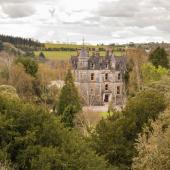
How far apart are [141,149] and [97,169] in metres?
2.74

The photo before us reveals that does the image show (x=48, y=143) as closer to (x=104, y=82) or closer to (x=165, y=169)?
(x=165, y=169)

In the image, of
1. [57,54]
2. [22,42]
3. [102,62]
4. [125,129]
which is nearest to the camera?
[125,129]

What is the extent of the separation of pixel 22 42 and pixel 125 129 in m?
124

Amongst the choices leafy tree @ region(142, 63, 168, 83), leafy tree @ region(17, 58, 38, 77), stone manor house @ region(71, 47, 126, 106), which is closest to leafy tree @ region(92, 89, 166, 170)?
leafy tree @ region(142, 63, 168, 83)

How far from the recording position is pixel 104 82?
2926 inches

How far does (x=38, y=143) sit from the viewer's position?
65.1 feet

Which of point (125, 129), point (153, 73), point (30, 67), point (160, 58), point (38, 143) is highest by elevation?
A: point (160, 58)

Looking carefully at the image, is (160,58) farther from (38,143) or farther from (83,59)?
(38,143)

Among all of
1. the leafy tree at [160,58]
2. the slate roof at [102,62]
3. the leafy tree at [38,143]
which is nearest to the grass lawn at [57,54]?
the slate roof at [102,62]

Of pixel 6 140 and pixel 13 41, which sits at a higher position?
pixel 13 41

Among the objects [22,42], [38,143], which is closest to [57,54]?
[22,42]

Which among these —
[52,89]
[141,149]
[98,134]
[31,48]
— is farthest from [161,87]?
[31,48]

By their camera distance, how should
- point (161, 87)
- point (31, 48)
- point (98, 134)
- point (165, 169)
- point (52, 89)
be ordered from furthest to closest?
point (31, 48)
point (52, 89)
point (161, 87)
point (98, 134)
point (165, 169)

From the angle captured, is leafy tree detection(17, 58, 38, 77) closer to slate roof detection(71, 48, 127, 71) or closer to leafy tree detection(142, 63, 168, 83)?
slate roof detection(71, 48, 127, 71)
